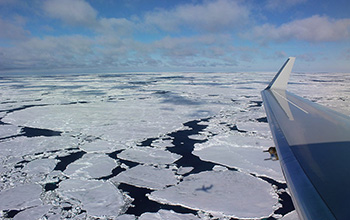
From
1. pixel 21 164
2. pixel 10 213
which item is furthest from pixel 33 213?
pixel 21 164

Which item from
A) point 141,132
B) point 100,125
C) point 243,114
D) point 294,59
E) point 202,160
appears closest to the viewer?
point 294,59

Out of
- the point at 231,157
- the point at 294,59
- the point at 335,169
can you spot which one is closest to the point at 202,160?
the point at 231,157

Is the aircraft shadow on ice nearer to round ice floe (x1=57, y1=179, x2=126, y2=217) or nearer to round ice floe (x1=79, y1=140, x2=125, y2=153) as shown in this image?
round ice floe (x1=57, y1=179, x2=126, y2=217)

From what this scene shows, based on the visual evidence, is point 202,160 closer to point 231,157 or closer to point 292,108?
point 231,157

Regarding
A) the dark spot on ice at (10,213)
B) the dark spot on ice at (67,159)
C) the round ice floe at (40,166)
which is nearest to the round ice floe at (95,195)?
the dark spot on ice at (10,213)

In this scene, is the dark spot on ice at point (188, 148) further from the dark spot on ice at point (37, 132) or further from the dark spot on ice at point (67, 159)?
the dark spot on ice at point (37, 132)

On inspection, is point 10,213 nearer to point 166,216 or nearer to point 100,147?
point 166,216
